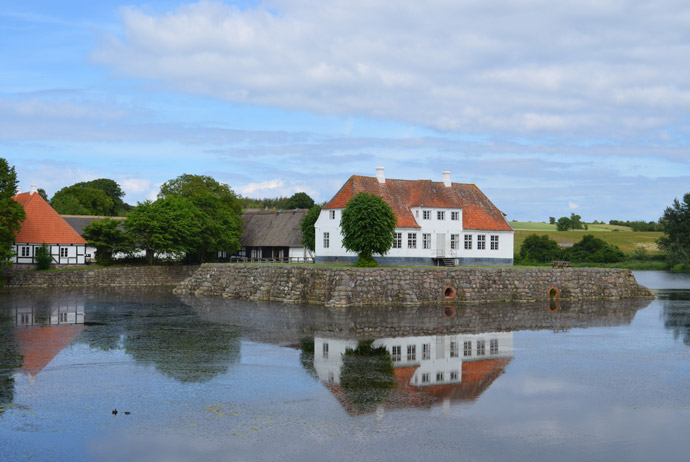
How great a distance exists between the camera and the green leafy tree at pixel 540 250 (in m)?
83.3

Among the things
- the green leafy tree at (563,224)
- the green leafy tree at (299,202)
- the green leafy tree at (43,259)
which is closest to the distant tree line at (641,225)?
the green leafy tree at (563,224)

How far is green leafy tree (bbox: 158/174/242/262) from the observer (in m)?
61.7

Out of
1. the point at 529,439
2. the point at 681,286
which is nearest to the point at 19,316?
the point at 529,439

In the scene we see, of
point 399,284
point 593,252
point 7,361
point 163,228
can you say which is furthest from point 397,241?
point 593,252

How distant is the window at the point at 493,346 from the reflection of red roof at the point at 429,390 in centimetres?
262

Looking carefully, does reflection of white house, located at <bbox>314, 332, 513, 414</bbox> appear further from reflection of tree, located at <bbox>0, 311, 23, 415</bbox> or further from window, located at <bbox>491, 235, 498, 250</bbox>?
window, located at <bbox>491, 235, 498, 250</bbox>

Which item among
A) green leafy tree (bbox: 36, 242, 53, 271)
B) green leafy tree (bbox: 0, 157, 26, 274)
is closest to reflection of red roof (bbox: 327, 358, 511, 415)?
green leafy tree (bbox: 0, 157, 26, 274)

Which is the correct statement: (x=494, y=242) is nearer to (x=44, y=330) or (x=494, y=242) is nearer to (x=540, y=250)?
(x=540, y=250)

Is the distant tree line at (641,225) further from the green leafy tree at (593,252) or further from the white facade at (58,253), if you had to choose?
the white facade at (58,253)

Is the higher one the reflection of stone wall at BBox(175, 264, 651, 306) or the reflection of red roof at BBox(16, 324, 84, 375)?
the reflection of stone wall at BBox(175, 264, 651, 306)

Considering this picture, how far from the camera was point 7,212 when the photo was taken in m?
49.1

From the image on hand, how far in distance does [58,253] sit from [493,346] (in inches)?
1781

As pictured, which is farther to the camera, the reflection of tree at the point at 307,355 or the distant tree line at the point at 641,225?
the distant tree line at the point at 641,225

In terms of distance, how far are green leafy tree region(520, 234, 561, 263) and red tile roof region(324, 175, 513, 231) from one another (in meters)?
30.3
